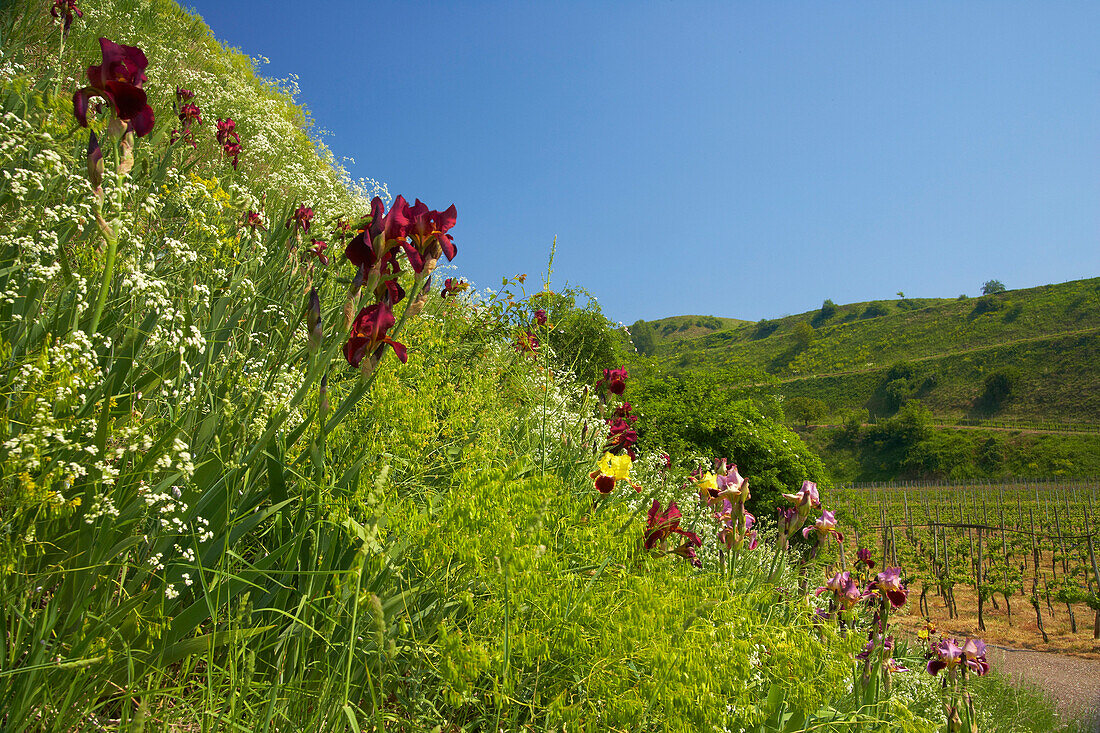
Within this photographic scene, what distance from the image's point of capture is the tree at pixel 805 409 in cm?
7681

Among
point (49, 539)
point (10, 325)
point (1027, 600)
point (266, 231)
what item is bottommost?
point (1027, 600)

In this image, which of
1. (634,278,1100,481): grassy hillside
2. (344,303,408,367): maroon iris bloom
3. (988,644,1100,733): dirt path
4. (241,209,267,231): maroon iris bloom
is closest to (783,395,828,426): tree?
(634,278,1100,481): grassy hillside

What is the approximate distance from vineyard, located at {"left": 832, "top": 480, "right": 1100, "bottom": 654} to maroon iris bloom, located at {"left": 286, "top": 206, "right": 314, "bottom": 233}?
11.6 meters

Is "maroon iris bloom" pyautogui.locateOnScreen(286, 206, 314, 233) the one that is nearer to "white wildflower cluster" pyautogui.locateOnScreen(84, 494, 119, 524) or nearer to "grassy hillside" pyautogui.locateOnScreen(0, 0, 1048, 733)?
"grassy hillside" pyautogui.locateOnScreen(0, 0, 1048, 733)

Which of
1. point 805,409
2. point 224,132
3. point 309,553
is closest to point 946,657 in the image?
point 309,553

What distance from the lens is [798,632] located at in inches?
61.7

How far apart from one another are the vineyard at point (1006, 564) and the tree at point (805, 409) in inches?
1482

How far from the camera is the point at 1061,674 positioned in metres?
14.4

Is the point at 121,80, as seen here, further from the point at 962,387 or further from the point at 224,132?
the point at 962,387

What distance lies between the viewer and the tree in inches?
3024

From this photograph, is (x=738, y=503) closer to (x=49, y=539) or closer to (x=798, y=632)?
(x=798, y=632)

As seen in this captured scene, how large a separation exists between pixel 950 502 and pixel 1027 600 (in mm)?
16229

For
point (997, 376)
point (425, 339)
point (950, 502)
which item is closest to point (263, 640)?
point (425, 339)

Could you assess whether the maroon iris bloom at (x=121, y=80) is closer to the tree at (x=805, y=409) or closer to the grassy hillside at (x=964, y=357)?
the grassy hillside at (x=964, y=357)
